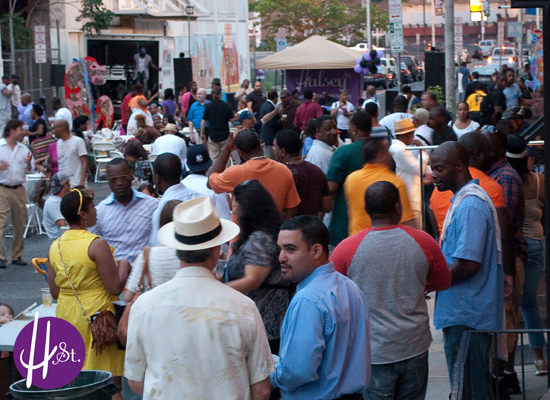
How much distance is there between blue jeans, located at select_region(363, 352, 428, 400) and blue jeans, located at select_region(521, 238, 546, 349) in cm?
237

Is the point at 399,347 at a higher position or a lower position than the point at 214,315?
lower

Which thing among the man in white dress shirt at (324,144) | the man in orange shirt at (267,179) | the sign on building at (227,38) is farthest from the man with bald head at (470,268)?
the sign on building at (227,38)

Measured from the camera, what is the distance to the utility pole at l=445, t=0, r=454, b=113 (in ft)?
62.0

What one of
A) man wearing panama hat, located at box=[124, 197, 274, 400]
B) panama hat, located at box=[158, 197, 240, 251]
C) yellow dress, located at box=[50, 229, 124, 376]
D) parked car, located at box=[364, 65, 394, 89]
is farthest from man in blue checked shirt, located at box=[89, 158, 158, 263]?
parked car, located at box=[364, 65, 394, 89]

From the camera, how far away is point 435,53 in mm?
21250

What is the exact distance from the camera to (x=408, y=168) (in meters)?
9.11

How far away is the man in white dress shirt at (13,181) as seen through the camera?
10586 millimetres

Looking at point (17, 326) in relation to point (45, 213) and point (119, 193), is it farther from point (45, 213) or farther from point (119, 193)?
point (45, 213)

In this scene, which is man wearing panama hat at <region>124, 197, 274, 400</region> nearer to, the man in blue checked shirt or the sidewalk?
the man in blue checked shirt

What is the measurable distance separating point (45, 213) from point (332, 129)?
3106mm

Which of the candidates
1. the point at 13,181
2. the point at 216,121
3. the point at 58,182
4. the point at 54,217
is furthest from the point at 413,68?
the point at 54,217

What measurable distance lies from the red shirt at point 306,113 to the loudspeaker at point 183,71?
9.90m

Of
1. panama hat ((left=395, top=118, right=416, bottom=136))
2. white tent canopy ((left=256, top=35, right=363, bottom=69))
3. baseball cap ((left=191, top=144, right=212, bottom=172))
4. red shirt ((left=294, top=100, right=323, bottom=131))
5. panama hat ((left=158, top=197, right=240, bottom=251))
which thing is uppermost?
white tent canopy ((left=256, top=35, right=363, bottom=69))

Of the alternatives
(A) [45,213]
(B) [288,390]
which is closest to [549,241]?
(B) [288,390]
